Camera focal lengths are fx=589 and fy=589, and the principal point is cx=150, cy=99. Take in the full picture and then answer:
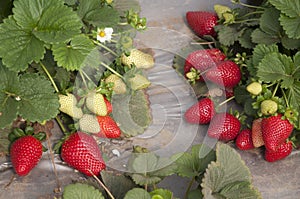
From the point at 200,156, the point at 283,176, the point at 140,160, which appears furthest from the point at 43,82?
the point at 283,176

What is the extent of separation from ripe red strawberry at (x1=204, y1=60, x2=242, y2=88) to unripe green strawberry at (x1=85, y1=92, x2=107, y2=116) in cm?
33

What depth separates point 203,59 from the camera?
1752 mm

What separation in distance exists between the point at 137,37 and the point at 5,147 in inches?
22.0

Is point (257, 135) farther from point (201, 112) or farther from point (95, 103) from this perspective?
point (95, 103)

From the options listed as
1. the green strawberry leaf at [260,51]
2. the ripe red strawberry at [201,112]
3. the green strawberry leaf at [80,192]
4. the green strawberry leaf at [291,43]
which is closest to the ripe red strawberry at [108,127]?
Answer: the ripe red strawberry at [201,112]

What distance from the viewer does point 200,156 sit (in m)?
1.47

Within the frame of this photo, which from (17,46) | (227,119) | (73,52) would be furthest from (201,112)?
(17,46)

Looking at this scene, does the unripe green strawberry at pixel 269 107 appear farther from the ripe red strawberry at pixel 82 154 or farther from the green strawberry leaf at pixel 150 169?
the ripe red strawberry at pixel 82 154

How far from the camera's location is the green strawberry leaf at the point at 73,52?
1479 mm

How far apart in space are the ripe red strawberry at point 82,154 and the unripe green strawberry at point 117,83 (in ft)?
0.53

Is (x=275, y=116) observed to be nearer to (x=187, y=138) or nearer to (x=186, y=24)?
(x=187, y=138)

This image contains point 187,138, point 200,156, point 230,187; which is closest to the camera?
point 230,187

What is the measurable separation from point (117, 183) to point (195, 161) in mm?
203

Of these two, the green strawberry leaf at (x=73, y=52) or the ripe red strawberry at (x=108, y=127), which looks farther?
the ripe red strawberry at (x=108, y=127)
